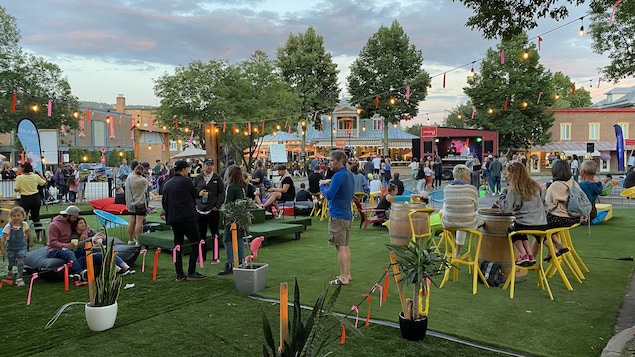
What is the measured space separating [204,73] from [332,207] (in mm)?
24648

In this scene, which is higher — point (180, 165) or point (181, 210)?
point (180, 165)

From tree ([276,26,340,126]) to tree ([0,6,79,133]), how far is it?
19.7m

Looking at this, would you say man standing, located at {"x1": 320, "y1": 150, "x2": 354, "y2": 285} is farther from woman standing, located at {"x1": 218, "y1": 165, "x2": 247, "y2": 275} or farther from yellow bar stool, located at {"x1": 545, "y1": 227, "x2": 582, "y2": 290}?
yellow bar stool, located at {"x1": 545, "y1": 227, "x2": 582, "y2": 290}

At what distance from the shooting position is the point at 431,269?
3881 millimetres

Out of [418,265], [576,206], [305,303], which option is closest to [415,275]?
[418,265]

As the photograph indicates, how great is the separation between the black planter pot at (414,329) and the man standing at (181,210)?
331 centimetres

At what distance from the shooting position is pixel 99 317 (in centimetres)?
441

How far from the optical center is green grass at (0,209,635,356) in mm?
4016

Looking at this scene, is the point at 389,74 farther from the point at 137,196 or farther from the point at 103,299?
the point at 103,299

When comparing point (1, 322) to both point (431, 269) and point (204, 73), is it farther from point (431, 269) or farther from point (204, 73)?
point (204, 73)

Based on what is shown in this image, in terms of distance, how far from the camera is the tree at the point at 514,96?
3956 centimetres

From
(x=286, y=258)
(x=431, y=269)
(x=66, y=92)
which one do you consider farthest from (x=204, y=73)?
(x=431, y=269)

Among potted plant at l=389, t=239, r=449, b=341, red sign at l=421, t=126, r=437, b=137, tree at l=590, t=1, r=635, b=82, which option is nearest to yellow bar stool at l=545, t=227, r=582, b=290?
Answer: potted plant at l=389, t=239, r=449, b=341

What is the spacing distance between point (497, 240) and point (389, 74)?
128 ft
